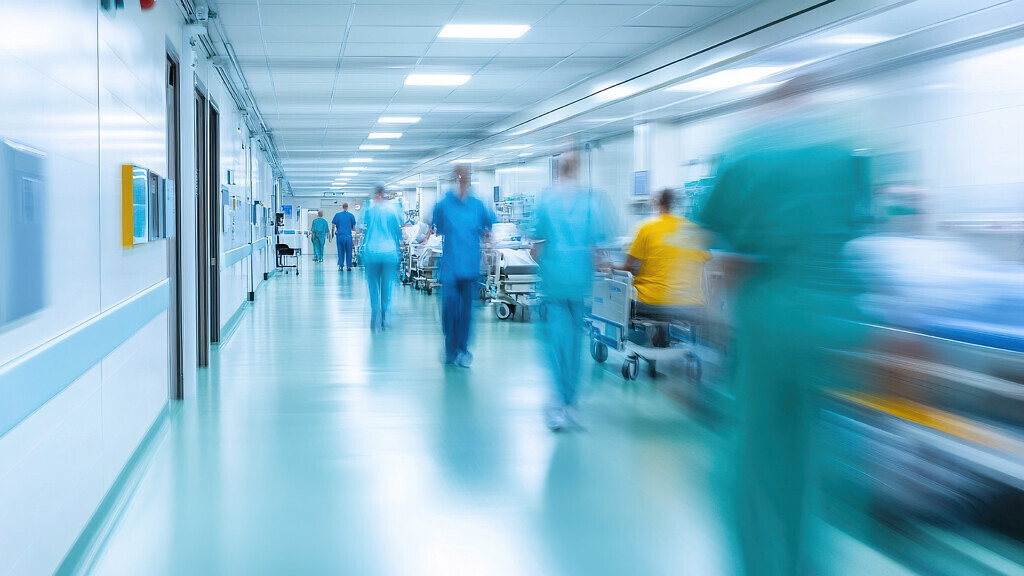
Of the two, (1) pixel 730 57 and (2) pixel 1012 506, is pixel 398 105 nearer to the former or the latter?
(1) pixel 730 57

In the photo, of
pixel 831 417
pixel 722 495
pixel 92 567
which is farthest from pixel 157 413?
pixel 831 417

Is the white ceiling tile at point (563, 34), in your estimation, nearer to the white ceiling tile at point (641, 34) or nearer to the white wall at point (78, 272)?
the white ceiling tile at point (641, 34)

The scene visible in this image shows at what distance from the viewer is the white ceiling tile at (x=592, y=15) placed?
5.94 metres

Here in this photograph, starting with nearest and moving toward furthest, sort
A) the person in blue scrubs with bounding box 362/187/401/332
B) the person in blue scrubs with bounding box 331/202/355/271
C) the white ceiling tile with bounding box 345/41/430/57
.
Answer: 1. the white ceiling tile with bounding box 345/41/430/57
2. the person in blue scrubs with bounding box 362/187/401/332
3. the person in blue scrubs with bounding box 331/202/355/271

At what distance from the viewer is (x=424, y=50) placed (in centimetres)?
736

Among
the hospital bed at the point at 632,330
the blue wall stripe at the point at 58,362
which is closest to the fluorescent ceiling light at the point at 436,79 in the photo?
the hospital bed at the point at 632,330

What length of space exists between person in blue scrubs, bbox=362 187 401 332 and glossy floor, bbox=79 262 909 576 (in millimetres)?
2183

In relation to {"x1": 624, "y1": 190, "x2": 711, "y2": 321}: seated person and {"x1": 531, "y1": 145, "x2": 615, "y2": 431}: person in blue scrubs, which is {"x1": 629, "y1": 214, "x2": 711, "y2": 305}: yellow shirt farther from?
{"x1": 531, "y1": 145, "x2": 615, "y2": 431}: person in blue scrubs

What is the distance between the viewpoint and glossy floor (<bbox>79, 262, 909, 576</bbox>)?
107 inches

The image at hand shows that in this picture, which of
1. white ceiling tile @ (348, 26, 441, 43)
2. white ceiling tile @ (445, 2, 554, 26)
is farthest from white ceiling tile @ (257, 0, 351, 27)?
white ceiling tile @ (445, 2, 554, 26)

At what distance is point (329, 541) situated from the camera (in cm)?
284

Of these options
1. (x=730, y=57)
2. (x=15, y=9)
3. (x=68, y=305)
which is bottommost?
(x=68, y=305)

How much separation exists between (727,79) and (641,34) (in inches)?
34.4

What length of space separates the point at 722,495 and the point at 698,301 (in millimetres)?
3790
